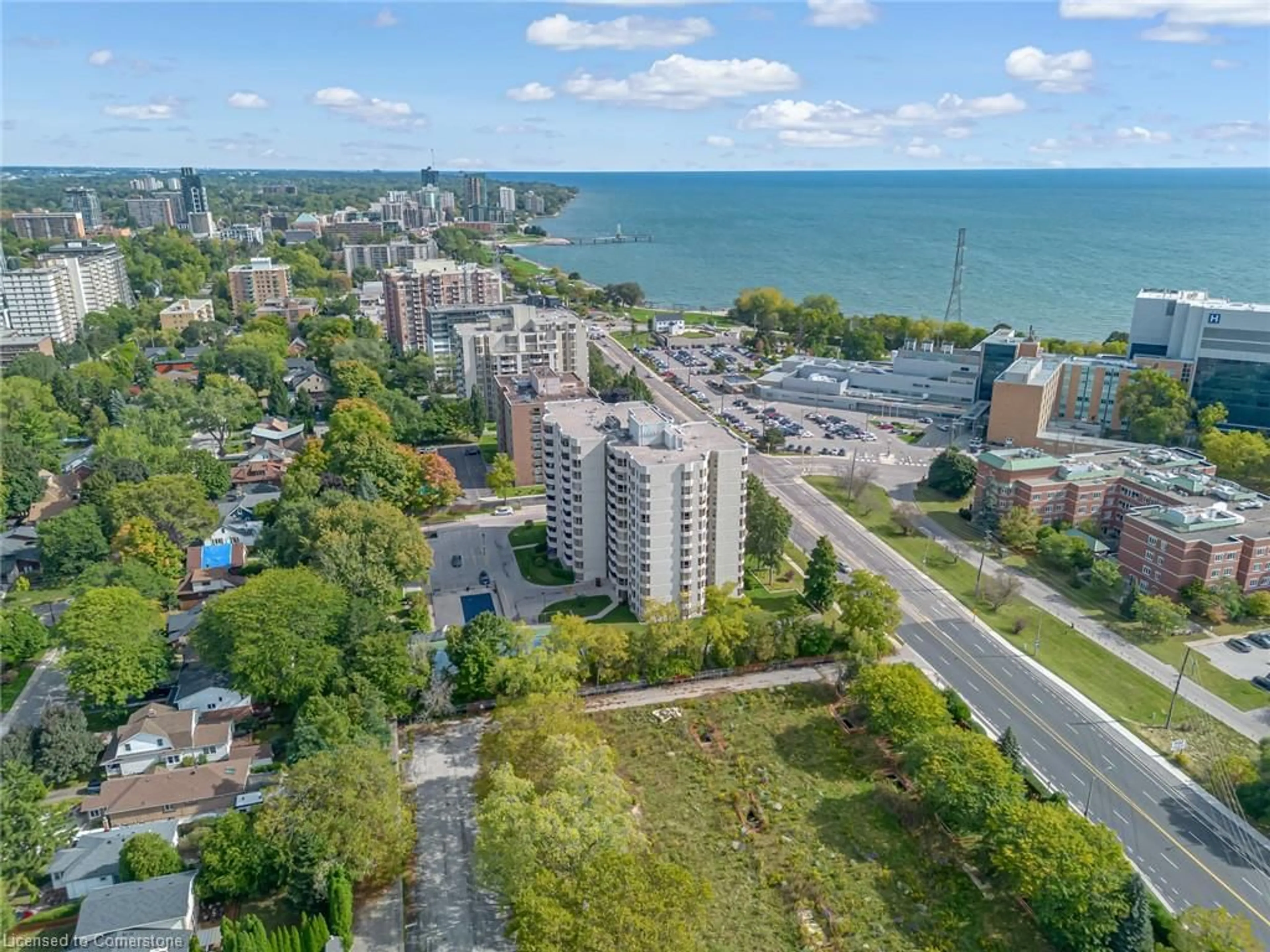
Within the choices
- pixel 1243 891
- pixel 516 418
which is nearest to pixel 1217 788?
pixel 1243 891

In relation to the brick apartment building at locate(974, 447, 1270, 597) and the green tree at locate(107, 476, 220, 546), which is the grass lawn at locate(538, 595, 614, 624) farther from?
the brick apartment building at locate(974, 447, 1270, 597)

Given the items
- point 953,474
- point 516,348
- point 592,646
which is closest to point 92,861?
point 592,646

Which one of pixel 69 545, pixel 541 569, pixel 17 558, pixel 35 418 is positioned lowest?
pixel 541 569

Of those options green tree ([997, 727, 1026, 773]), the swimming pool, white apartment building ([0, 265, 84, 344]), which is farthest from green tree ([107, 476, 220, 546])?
white apartment building ([0, 265, 84, 344])

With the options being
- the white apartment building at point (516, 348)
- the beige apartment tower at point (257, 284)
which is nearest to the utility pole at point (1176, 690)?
A: the white apartment building at point (516, 348)

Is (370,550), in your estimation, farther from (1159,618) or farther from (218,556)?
(1159,618)

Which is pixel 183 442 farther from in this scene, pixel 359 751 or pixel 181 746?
pixel 359 751
